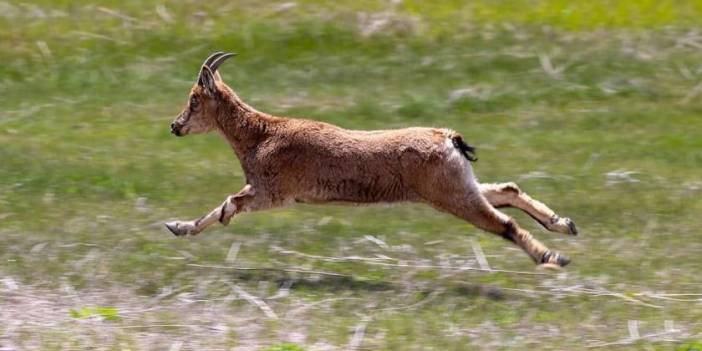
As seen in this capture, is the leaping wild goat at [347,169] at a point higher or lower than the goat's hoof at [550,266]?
higher

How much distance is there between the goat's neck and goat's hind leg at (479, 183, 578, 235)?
181 cm

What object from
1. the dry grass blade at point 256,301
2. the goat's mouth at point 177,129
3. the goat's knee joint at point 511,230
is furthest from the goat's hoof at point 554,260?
the goat's mouth at point 177,129

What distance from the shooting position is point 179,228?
10.1 metres

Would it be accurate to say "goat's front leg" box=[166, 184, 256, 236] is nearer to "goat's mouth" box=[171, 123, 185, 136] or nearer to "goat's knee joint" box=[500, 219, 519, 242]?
"goat's mouth" box=[171, 123, 185, 136]

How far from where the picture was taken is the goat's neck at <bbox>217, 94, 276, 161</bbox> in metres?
10.3

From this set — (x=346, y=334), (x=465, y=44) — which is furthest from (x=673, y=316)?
(x=465, y=44)

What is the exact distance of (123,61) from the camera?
55.8ft

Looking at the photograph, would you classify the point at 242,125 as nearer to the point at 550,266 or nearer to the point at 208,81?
the point at 208,81

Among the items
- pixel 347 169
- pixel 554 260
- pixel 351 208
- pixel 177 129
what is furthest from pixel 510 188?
pixel 177 129

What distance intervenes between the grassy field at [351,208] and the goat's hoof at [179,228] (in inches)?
8.6

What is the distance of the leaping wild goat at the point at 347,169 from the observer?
9570 millimetres

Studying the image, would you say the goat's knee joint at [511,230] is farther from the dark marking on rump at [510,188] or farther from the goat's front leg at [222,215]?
the goat's front leg at [222,215]

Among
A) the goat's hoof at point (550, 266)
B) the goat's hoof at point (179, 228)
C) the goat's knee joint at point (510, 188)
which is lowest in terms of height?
the goat's hoof at point (179, 228)

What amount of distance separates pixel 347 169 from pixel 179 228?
1.42 m
